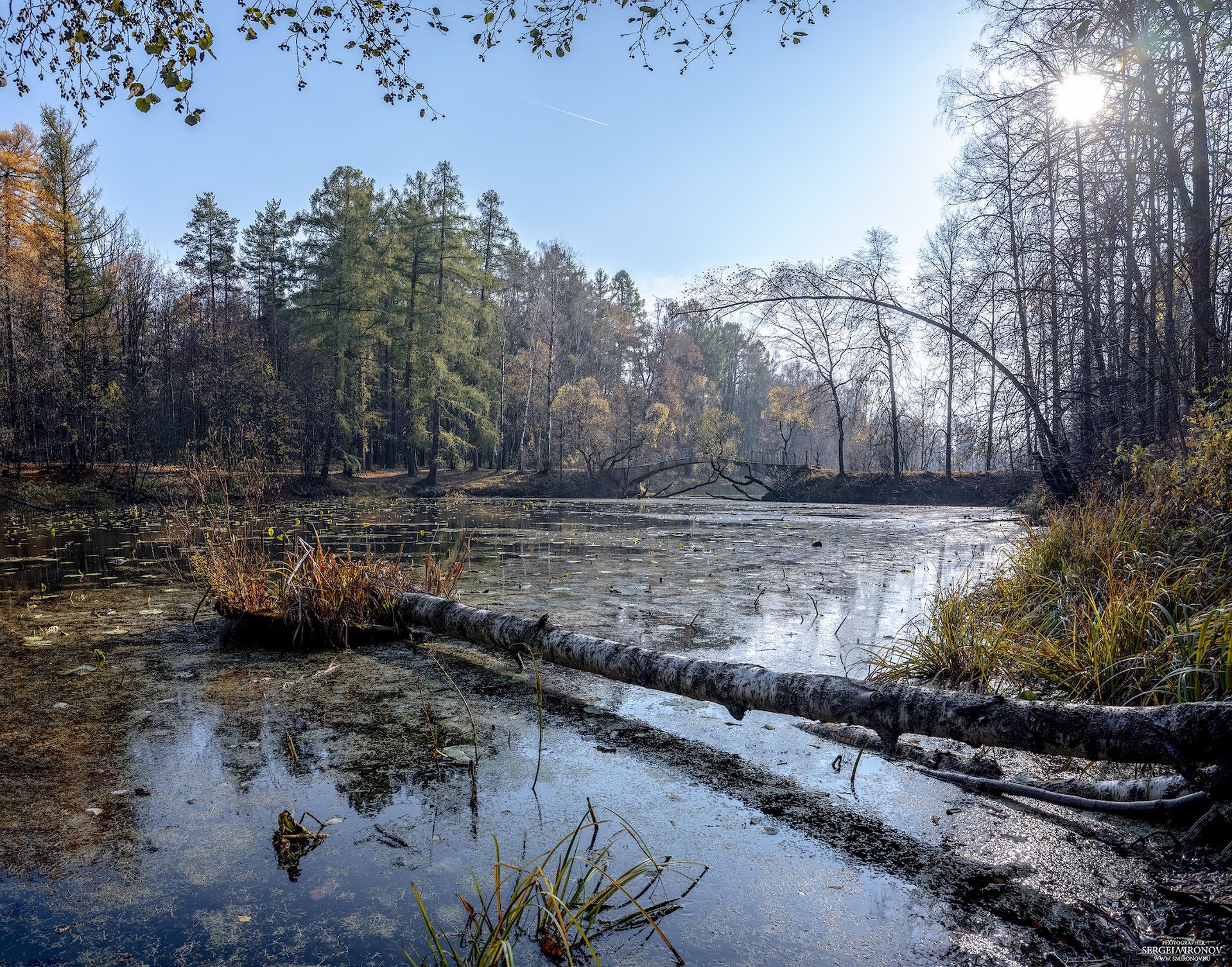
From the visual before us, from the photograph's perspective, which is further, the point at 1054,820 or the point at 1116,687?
the point at 1116,687

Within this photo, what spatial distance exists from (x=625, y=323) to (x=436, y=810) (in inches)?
1680

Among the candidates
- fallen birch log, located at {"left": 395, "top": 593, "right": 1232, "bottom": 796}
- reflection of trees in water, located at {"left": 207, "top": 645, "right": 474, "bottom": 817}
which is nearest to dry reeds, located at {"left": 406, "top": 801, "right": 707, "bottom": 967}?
reflection of trees in water, located at {"left": 207, "top": 645, "right": 474, "bottom": 817}

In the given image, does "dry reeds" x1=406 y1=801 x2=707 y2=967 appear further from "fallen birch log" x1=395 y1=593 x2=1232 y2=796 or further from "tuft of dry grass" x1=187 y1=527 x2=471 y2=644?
"tuft of dry grass" x1=187 y1=527 x2=471 y2=644

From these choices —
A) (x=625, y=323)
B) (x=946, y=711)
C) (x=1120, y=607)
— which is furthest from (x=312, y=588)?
(x=625, y=323)

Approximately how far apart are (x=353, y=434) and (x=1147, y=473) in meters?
29.4

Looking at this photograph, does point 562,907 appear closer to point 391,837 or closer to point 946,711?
point 391,837

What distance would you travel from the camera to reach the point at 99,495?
18.4 meters

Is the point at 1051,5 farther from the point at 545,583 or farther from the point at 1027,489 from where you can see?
the point at 1027,489

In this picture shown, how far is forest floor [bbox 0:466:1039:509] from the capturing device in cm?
1830

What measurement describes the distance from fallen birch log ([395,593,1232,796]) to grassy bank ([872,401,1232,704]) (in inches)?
26.0

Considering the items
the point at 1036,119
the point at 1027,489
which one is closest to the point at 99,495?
the point at 1036,119

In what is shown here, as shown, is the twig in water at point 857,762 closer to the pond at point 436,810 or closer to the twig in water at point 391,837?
the pond at point 436,810

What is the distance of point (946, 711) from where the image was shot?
247 centimetres

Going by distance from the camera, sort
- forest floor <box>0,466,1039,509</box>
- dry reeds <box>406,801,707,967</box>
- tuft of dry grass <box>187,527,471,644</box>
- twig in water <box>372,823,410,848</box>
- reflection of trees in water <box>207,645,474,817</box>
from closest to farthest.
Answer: dry reeds <box>406,801,707,967</box>
twig in water <box>372,823,410,848</box>
reflection of trees in water <box>207,645,474,817</box>
tuft of dry grass <box>187,527,471,644</box>
forest floor <box>0,466,1039,509</box>
